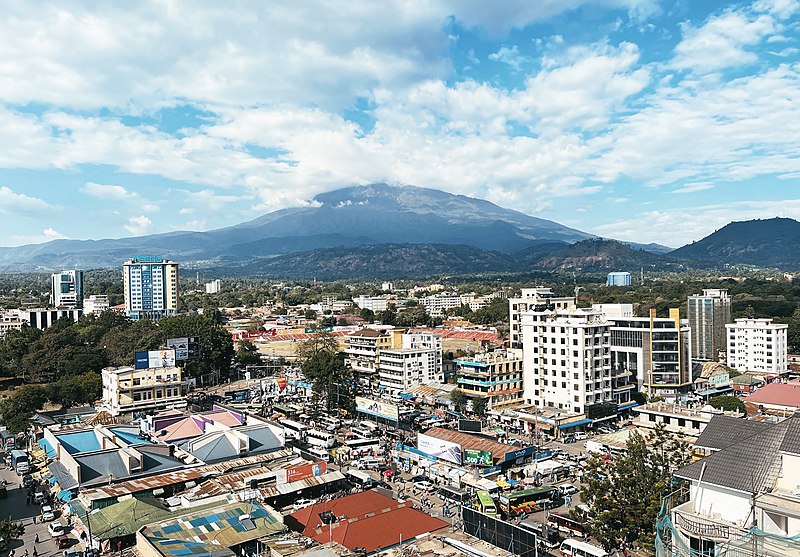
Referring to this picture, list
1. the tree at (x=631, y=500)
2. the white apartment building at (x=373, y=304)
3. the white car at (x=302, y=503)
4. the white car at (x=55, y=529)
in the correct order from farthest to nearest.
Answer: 1. the white apartment building at (x=373, y=304)
2. the white car at (x=302, y=503)
3. the white car at (x=55, y=529)
4. the tree at (x=631, y=500)

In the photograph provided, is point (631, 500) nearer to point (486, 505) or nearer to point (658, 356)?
point (486, 505)

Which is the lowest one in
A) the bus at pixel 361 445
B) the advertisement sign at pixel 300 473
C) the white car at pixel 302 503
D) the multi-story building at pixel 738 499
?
the white car at pixel 302 503

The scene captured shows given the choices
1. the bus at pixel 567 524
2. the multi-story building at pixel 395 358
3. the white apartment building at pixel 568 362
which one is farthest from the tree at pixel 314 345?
the bus at pixel 567 524

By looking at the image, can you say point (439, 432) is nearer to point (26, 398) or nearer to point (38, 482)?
point (38, 482)

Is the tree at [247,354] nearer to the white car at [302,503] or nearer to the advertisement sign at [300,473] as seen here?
the advertisement sign at [300,473]

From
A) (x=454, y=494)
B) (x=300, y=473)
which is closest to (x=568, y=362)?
(x=454, y=494)

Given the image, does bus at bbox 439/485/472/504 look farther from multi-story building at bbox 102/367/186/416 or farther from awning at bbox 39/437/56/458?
multi-story building at bbox 102/367/186/416

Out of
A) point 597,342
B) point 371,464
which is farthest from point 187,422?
point 597,342
